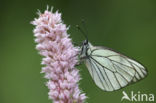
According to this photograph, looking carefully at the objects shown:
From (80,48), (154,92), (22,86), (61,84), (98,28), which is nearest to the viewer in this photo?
(61,84)

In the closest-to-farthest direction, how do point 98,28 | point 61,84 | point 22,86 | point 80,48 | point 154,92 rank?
point 61,84
point 80,48
point 154,92
point 22,86
point 98,28

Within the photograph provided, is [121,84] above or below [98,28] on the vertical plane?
below

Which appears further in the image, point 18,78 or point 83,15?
point 83,15

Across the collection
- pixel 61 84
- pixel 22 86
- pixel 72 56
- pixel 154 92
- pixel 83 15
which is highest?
pixel 83 15

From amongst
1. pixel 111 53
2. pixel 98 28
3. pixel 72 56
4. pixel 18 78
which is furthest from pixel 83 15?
pixel 72 56

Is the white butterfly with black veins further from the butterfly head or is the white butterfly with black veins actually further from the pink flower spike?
the pink flower spike

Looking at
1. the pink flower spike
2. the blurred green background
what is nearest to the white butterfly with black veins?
the pink flower spike

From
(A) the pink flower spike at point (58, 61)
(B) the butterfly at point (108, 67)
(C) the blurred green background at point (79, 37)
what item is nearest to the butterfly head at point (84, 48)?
(B) the butterfly at point (108, 67)

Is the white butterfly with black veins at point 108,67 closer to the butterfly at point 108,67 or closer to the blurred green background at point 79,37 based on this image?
the butterfly at point 108,67

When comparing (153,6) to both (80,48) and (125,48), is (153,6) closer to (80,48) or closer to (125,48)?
(125,48)
